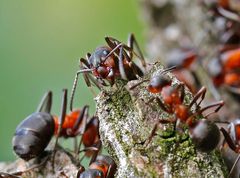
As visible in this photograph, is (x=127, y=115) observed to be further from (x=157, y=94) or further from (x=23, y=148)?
(x=23, y=148)

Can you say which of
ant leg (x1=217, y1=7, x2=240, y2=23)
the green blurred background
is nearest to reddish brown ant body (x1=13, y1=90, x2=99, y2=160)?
ant leg (x1=217, y1=7, x2=240, y2=23)

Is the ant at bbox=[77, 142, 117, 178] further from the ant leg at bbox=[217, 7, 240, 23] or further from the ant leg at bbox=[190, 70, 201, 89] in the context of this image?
the ant leg at bbox=[217, 7, 240, 23]

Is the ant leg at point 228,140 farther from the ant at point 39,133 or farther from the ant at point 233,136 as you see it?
the ant at point 39,133

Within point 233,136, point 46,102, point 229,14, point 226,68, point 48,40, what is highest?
point 48,40

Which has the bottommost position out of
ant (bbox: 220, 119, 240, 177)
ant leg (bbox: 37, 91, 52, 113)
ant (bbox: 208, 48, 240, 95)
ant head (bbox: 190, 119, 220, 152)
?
ant (bbox: 220, 119, 240, 177)

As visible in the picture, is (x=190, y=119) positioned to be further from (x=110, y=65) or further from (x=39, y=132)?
(x=39, y=132)

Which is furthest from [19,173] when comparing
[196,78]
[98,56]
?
[196,78]
